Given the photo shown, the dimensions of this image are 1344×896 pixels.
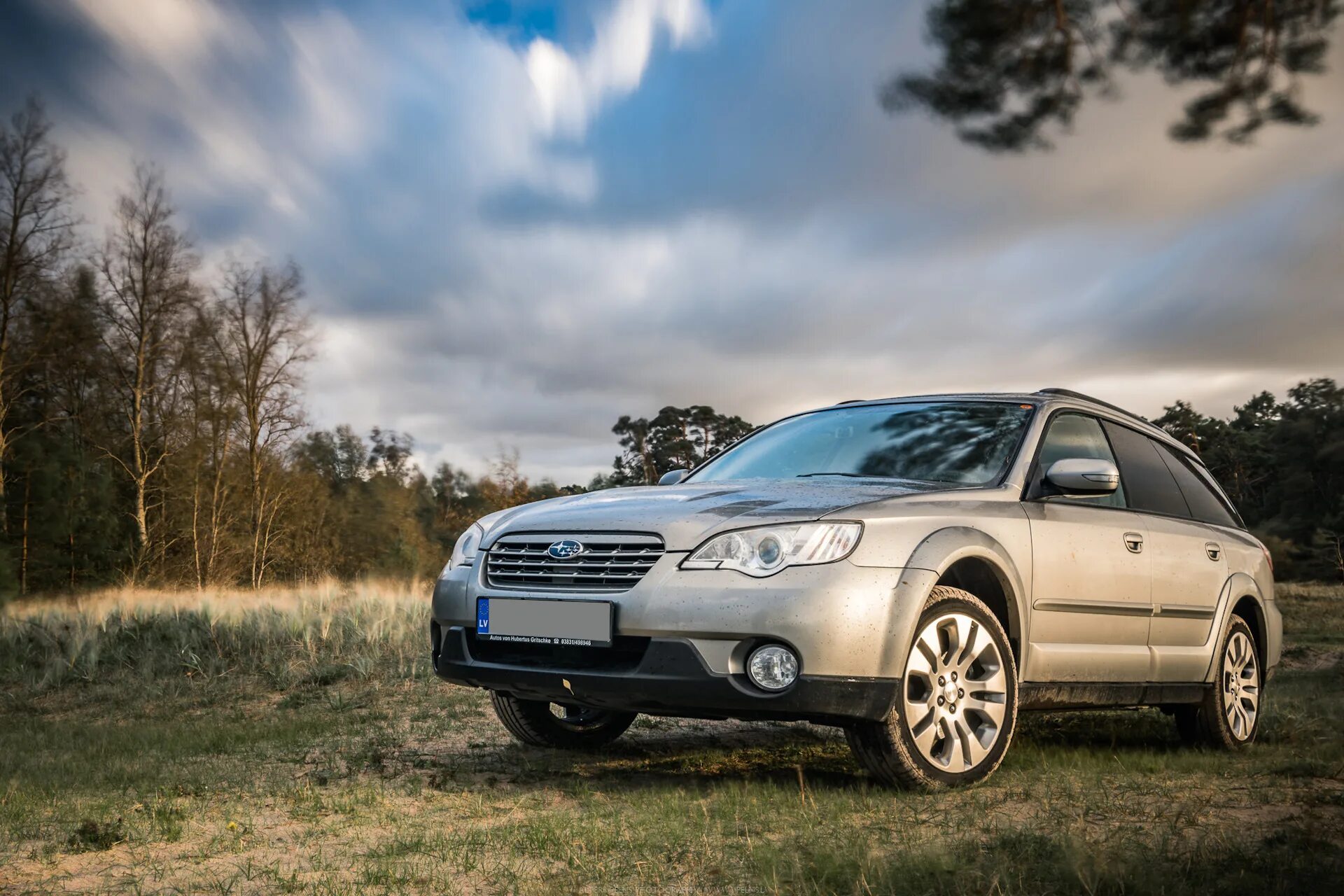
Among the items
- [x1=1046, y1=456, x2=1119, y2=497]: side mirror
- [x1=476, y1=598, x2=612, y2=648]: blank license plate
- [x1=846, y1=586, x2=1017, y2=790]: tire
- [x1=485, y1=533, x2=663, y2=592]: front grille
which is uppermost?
[x1=1046, y1=456, x2=1119, y2=497]: side mirror

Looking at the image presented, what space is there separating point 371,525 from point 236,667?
28032 millimetres

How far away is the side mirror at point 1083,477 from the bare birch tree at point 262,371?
1075 inches

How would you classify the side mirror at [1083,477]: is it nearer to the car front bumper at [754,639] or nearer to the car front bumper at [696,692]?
the car front bumper at [754,639]

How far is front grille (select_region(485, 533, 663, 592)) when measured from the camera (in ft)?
13.9

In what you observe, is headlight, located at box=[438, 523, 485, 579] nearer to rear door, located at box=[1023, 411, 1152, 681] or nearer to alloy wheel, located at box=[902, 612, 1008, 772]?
alloy wheel, located at box=[902, 612, 1008, 772]

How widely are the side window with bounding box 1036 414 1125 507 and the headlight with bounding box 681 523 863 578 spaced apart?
152cm

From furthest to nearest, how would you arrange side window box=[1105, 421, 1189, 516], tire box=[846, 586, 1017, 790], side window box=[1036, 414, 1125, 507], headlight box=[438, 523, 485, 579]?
side window box=[1105, 421, 1189, 516], side window box=[1036, 414, 1125, 507], headlight box=[438, 523, 485, 579], tire box=[846, 586, 1017, 790]

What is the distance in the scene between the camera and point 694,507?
14.4ft

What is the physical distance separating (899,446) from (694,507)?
1.34 m

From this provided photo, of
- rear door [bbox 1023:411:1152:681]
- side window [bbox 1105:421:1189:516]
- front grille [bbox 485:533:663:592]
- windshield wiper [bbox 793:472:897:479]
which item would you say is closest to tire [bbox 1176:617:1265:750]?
side window [bbox 1105:421:1189:516]

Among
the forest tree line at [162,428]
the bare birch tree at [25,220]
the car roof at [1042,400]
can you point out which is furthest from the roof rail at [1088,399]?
the bare birch tree at [25,220]

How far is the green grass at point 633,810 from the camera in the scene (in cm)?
302

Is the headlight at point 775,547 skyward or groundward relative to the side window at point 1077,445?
groundward

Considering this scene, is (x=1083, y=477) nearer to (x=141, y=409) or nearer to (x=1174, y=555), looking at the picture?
(x=1174, y=555)
